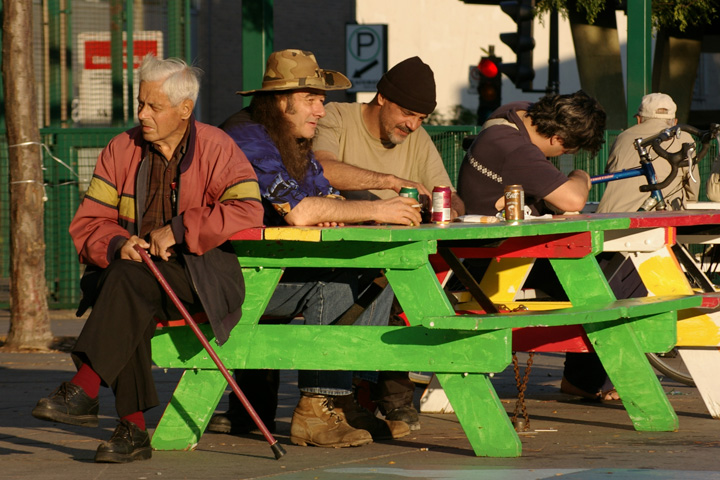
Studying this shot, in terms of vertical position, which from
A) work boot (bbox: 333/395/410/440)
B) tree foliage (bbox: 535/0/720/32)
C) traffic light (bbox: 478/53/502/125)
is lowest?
work boot (bbox: 333/395/410/440)

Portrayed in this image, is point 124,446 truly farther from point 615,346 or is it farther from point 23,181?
point 23,181

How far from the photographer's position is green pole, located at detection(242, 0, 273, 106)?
440 inches

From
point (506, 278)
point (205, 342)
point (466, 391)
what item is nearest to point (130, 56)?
point (506, 278)

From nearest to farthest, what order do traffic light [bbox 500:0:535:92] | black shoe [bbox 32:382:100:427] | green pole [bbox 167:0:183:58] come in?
black shoe [bbox 32:382:100:427] < green pole [bbox 167:0:183:58] < traffic light [bbox 500:0:535:92]

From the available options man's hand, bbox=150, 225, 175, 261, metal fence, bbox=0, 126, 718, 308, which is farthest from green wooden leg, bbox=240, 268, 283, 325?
metal fence, bbox=0, 126, 718, 308

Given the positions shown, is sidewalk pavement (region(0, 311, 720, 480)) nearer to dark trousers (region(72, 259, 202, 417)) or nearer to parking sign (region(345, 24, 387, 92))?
dark trousers (region(72, 259, 202, 417))

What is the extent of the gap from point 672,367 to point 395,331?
281cm

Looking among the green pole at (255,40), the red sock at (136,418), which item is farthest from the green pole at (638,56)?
the red sock at (136,418)

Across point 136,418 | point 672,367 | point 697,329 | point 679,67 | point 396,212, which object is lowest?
point 672,367

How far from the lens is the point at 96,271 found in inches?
200

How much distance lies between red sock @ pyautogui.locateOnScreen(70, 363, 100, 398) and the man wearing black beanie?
5.29 feet

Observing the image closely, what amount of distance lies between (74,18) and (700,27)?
8304 mm

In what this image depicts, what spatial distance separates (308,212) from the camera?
5180 millimetres

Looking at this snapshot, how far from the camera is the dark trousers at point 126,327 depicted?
4758 mm
